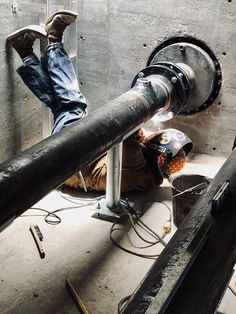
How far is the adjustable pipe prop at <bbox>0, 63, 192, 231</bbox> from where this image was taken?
1340 mm

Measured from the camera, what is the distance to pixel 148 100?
2543 millimetres

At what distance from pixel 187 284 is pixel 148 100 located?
68.3 inches

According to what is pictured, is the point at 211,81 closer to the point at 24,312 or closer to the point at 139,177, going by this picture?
the point at 139,177

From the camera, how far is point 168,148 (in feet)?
9.57

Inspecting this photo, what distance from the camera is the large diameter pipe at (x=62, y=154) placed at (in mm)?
1335

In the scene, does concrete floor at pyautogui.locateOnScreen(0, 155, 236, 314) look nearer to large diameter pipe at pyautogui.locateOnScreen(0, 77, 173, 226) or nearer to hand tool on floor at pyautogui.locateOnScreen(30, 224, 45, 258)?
hand tool on floor at pyautogui.locateOnScreen(30, 224, 45, 258)

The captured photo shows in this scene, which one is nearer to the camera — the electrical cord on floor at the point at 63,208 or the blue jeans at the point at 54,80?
the electrical cord on floor at the point at 63,208

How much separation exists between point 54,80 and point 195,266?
2389mm

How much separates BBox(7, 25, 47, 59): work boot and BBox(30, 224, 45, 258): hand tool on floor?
4.34 ft

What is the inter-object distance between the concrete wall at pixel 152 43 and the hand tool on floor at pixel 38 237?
1.69 m

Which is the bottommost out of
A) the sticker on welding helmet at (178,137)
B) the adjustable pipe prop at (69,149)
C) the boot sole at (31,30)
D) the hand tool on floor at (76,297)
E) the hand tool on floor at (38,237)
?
the hand tool on floor at (38,237)

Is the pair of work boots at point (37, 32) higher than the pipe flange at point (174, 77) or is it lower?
higher

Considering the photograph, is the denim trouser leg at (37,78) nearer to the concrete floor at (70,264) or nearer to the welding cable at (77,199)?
the welding cable at (77,199)

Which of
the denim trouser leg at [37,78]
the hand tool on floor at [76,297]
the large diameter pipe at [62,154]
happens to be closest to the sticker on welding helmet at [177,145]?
the large diameter pipe at [62,154]
